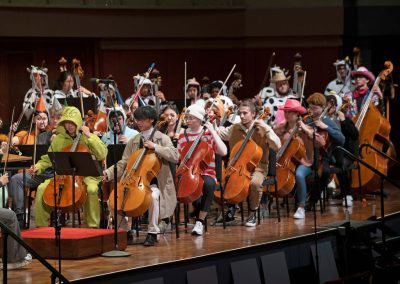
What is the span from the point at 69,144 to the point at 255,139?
1.87m

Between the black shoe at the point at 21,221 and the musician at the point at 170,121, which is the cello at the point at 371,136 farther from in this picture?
the black shoe at the point at 21,221

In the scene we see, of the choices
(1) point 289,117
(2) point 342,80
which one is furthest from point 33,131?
(2) point 342,80

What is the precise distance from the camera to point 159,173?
8648 millimetres

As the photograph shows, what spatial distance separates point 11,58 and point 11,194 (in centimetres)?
534

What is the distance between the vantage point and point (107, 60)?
15.0 metres

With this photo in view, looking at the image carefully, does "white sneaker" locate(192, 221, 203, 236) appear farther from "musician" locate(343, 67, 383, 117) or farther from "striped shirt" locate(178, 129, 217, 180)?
"musician" locate(343, 67, 383, 117)

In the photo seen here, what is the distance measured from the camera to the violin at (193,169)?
8945 mm

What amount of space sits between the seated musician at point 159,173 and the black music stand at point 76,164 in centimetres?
41

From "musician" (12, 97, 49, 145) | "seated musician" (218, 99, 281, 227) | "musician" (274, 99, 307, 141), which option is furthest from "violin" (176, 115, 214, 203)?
"musician" (12, 97, 49, 145)

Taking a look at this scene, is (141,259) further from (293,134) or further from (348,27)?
(348,27)

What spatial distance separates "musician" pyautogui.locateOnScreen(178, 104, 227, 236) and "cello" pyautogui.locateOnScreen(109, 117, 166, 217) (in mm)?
698

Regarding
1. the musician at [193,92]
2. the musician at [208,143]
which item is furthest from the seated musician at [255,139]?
the musician at [193,92]

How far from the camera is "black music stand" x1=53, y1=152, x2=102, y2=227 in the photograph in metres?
8.10

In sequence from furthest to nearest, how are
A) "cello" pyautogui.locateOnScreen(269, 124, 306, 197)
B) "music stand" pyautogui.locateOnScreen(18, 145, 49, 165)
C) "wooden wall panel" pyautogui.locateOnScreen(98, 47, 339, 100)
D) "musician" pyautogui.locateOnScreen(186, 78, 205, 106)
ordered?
"wooden wall panel" pyautogui.locateOnScreen(98, 47, 339, 100) < "musician" pyautogui.locateOnScreen(186, 78, 205, 106) < "cello" pyautogui.locateOnScreen(269, 124, 306, 197) < "music stand" pyautogui.locateOnScreen(18, 145, 49, 165)
